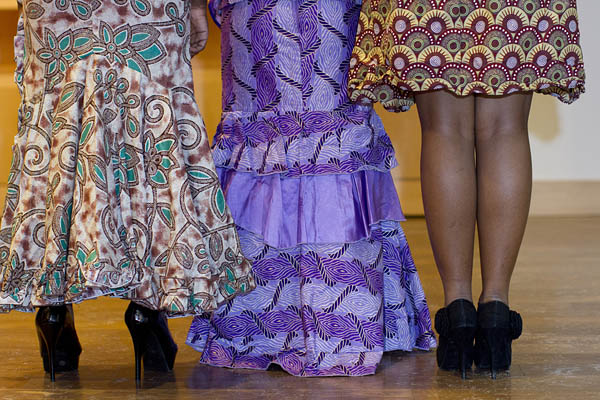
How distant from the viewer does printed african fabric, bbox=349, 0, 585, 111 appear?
1401mm

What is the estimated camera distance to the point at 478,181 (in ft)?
4.99

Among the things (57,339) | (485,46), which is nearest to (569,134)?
(485,46)

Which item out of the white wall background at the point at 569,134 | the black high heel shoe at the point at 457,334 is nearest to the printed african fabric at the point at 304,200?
the black high heel shoe at the point at 457,334

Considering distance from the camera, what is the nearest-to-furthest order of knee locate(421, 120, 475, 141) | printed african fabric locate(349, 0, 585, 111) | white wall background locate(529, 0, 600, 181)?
printed african fabric locate(349, 0, 585, 111) < knee locate(421, 120, 475, 141) < white wall background locate(529, 0, 600, 181)

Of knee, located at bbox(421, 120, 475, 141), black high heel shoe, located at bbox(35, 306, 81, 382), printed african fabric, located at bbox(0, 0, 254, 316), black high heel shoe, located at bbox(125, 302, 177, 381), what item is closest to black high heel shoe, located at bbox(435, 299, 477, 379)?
knee, located at bbox(421, 120, 475, 141)

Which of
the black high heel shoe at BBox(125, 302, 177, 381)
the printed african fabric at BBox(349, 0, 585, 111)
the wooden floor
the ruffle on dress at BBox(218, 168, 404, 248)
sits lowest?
the wooden floor

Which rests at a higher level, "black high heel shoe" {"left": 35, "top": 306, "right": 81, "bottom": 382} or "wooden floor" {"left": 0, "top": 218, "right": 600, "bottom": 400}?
"black high heel shoe" {"left": 35, "top": 306, "right": 81, "bottom": 382}

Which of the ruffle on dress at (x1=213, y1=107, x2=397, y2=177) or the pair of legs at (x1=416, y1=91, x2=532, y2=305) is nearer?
the pair of legs at (x1=416, y1=91, x2=532, y2=305)

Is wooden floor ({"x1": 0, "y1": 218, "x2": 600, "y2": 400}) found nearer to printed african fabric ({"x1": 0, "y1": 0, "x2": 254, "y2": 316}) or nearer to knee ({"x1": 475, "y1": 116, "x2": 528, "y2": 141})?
printed african fabric ({"x1": 0, "y1": 0, "x2": 254, "y2": 316})

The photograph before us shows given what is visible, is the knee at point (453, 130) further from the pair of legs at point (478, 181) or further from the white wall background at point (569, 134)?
the white wall background at point (569, 134)

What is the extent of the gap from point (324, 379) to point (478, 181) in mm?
432

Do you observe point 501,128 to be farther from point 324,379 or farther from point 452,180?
point 324,379

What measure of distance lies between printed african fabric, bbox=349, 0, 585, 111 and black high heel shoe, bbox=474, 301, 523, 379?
36 cm

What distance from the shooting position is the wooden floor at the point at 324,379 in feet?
4.62
